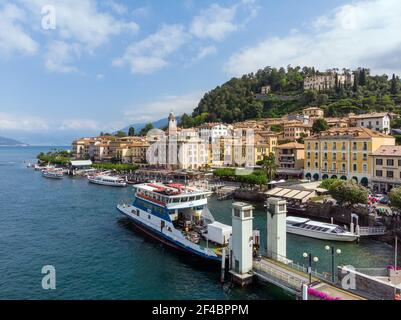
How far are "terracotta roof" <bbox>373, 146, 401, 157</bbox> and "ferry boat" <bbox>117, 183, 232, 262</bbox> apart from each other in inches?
1098

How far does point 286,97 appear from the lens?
131250mm

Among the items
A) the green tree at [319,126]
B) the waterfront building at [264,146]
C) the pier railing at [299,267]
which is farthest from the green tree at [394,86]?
the pier railing at [299,267]

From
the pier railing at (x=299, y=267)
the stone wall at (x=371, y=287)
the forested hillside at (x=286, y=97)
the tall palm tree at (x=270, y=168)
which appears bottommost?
the pier railing at (x=299, y=267)

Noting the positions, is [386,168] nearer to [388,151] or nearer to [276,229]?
[388,151]

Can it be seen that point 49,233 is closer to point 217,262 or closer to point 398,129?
point 217,262

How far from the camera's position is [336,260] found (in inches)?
950

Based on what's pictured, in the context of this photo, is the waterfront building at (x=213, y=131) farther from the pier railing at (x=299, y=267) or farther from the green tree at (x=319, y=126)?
the pier railing at (x=299, y=267)

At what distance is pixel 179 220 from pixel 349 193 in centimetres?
1734

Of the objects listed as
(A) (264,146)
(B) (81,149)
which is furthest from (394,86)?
(B) (81,149)

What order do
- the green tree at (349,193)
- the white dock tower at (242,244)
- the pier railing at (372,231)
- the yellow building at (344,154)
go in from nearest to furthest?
the white dock tower at (242,244) → the pier railing at (372,231) → the green tree at (349,193) → the yellow building at (344,154)

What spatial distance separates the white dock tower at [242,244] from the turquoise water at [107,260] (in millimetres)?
918

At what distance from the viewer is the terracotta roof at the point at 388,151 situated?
43.6 metres

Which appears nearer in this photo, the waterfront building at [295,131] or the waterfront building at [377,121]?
the waterfront building at [377,121]

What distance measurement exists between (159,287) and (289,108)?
111 meters
